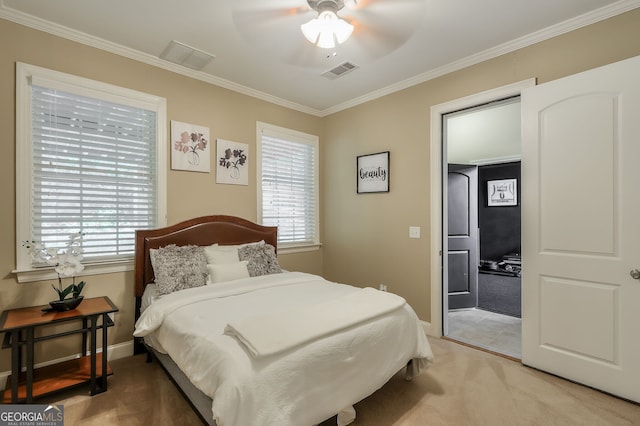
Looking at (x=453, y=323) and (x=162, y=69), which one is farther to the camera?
(x=453, y=323)

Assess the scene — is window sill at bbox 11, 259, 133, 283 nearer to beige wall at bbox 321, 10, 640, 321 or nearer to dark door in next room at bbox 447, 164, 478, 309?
beige wall at bbox 321, 10, 640, 321

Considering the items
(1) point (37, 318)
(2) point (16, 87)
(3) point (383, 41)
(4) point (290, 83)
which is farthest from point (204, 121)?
(1) point (37, 318)

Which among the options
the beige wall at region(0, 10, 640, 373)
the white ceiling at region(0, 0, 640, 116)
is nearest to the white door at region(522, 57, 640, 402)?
the beige wall at region(0, 10, 640, 373)

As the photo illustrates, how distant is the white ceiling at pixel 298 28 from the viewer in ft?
7.23

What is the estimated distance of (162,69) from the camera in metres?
3.03

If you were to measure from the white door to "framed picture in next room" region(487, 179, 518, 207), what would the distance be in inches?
190

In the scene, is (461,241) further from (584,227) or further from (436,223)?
(584,227)

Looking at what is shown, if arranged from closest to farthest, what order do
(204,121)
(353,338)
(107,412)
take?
(353,338)
(107,412)
(204,121)

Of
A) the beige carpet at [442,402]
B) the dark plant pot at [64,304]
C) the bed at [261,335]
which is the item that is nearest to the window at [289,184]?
the bed at [261,335]

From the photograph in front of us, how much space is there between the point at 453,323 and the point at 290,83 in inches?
135

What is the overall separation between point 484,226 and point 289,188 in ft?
17.0

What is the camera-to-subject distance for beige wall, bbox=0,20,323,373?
229 cm

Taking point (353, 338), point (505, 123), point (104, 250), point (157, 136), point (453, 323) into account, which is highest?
point (505, 123)

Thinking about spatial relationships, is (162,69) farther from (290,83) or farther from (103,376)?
(103,376)
